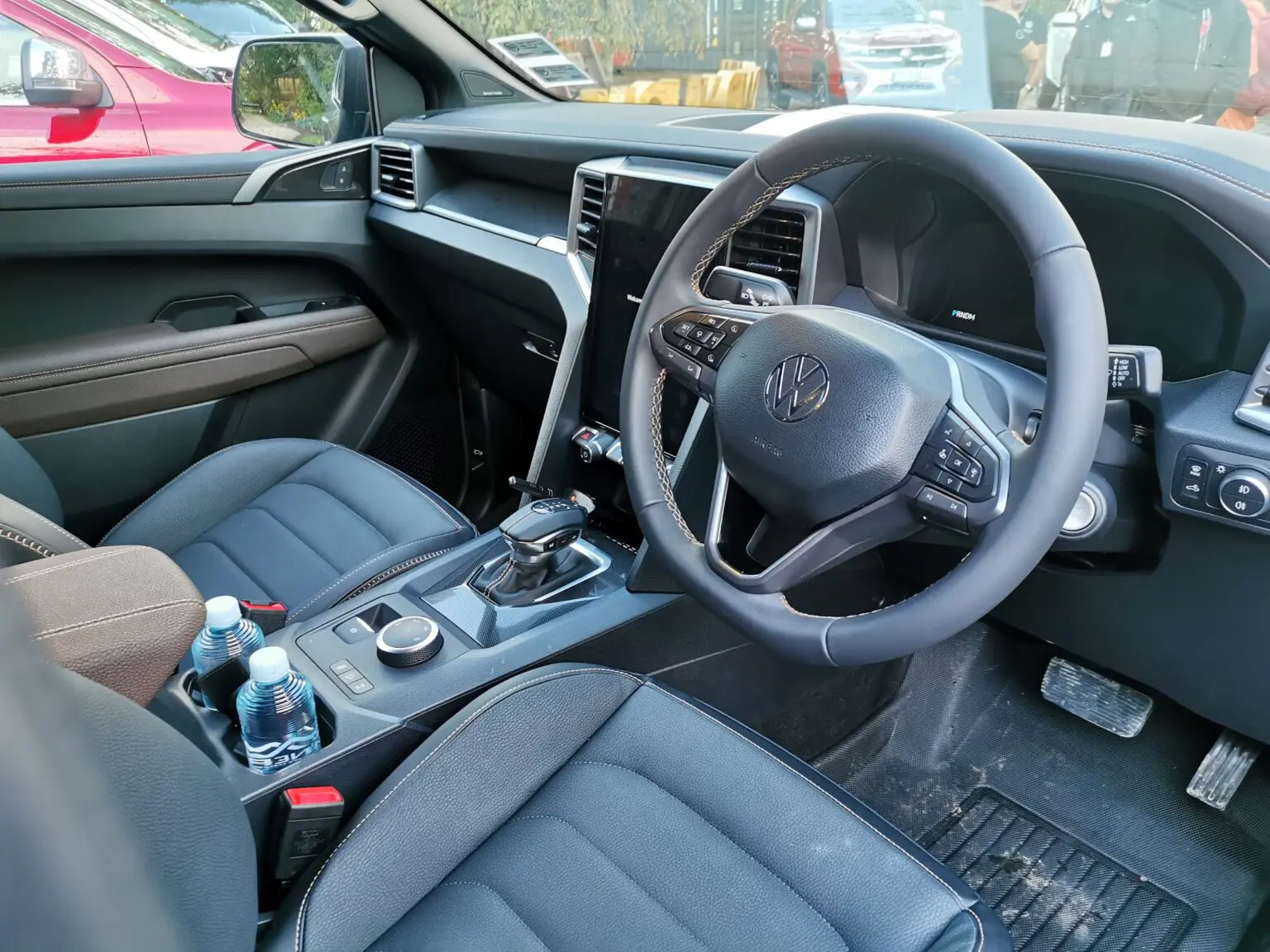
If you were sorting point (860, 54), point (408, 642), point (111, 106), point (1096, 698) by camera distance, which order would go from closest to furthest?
point (408, 642) < point (1096, 698) < point (860, 54) < point (111, 106)

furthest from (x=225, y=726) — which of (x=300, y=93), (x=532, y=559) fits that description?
(x=300, y=93)

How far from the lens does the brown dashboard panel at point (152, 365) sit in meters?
1.98

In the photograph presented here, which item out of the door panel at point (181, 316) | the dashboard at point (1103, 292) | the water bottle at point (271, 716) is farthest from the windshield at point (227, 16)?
the water bottle at point (271, 716)

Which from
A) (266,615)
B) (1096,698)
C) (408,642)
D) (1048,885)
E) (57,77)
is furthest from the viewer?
(57,77)

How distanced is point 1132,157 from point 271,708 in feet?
3.57

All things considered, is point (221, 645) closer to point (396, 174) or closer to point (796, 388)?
point (796, 388)

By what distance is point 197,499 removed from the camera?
1854mm

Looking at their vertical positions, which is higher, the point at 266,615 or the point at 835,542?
the point at 835,542

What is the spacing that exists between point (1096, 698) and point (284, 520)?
1.39 metres

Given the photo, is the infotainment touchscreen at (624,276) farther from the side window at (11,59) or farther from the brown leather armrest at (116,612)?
the side window at (11,59)

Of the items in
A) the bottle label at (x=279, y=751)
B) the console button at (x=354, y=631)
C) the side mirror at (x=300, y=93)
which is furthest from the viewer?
the side mirror at (x=300, y=93)

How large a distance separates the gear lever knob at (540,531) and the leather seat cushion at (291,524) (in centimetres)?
27

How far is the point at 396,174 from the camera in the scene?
231 cm

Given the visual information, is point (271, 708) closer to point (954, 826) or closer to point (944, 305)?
point (944, 305)
